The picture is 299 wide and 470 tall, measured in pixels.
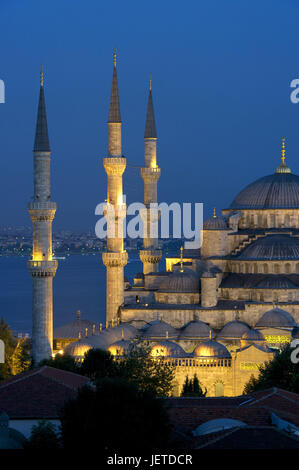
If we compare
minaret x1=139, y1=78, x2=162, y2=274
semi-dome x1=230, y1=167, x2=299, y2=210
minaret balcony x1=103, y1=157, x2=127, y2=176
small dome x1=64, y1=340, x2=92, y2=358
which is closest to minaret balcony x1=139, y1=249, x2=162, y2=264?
minaret x1=139, y1=78, x2=162, y2=274

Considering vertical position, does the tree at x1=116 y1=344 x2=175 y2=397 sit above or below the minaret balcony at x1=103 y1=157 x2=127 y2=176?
below

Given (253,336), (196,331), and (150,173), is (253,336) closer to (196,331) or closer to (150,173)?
(196,331)

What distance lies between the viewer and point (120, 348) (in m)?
35.8

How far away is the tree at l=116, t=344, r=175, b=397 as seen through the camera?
98.3 feet

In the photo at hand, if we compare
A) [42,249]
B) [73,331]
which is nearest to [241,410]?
[42,249]

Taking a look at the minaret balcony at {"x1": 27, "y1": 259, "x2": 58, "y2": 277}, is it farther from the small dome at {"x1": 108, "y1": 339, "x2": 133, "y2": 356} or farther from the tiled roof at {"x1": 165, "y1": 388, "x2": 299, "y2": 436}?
the tiled roof at {"x1": 165, "y1": 388, "x2": 299, "y2": 436}

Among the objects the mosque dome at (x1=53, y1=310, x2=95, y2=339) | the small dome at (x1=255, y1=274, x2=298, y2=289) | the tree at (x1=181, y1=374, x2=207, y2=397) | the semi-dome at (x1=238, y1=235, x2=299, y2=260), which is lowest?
the tree at (x1=181, y1=374, x2=207, y2=397)

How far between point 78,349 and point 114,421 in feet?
55.7

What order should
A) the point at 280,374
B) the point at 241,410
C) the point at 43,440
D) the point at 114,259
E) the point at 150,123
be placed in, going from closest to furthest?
the point at 43,440 < the point at 241,410 < the point at 280,374 < the point at 114,259 < the point at 150,123

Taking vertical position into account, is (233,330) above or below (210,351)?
above

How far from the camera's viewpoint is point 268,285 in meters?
40.0

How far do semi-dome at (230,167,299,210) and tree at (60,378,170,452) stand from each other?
25.1m
